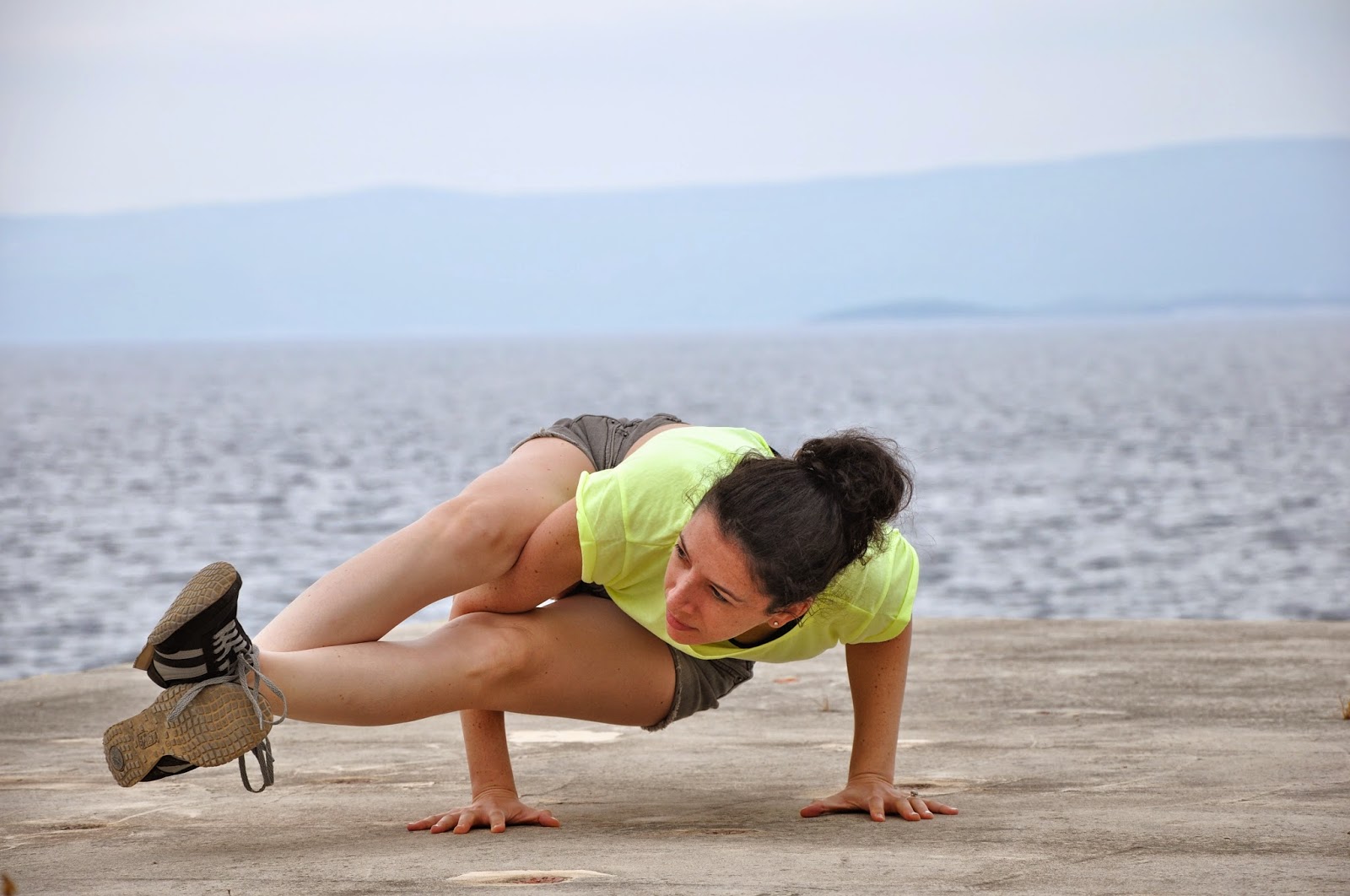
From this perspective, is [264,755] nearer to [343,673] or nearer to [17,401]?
[343,673]

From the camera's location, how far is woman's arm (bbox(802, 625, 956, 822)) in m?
3.17

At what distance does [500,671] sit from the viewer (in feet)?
9.77

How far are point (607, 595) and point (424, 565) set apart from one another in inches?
20.9

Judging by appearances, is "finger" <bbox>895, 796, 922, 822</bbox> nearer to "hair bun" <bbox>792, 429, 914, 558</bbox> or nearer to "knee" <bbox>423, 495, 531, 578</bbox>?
"hair bun" <bbox>792, 429, 914, 558</bbox>

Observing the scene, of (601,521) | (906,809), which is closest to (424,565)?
(601,521)

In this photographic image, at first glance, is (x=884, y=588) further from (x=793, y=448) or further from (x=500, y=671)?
(x=793, y=448)

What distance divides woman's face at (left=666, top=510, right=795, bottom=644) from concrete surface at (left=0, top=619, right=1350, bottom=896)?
43cm

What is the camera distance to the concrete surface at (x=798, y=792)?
2570mm

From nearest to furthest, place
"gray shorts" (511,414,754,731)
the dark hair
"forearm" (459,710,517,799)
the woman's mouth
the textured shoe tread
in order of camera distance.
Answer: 1. the textured shoe tread
2. the dark hair
3. the woman's mouth
4. "forearm" (459,710,517,799)
5. "gray shorts" (511,414,754,731)

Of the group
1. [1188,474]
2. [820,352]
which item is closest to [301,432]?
[1188,474]

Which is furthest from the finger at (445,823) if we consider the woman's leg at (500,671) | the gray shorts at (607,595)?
the gray shorts at (607,595)

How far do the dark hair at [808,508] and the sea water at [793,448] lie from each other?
17.0 inches

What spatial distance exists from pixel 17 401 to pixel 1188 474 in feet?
180

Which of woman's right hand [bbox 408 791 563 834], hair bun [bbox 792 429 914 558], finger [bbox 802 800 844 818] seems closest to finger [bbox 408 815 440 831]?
woman's right hand [bbox 408 791 563 834]
